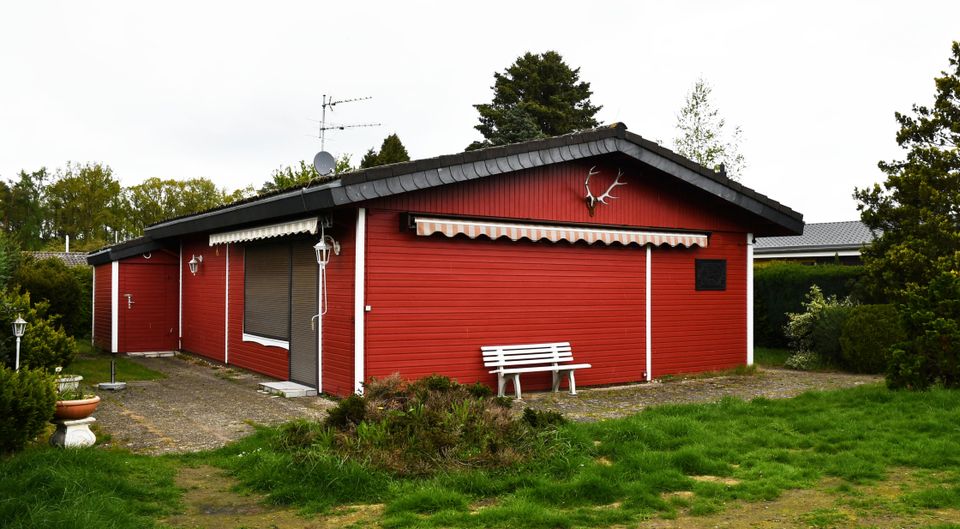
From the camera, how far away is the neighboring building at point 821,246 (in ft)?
78.4

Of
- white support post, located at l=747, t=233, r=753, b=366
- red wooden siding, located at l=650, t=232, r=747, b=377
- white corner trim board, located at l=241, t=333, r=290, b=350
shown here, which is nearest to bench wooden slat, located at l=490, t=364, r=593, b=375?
red wooden siding, located at l=650, t=232, r=747, b=377

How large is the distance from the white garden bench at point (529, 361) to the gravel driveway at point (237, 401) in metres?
0.33

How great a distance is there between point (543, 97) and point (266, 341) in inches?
1262

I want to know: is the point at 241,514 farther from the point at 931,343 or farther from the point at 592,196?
the point at 931,343

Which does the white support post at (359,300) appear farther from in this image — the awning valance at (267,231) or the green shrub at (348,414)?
the green shrub at (348,414)

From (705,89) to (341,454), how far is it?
25836 millimetres

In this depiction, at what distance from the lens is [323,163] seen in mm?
12008

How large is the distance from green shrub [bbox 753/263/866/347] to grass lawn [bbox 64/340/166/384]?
478 inches

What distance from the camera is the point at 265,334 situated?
12180mm

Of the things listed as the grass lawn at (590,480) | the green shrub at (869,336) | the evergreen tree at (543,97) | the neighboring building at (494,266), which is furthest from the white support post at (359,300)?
the evergreen tree at (543,97)

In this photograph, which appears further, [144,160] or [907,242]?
[144,160]

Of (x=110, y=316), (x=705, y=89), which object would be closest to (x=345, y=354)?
Result: (x=110, y=316)

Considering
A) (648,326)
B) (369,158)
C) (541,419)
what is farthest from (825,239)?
(369,158)

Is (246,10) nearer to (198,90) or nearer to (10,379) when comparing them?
(198,90)
